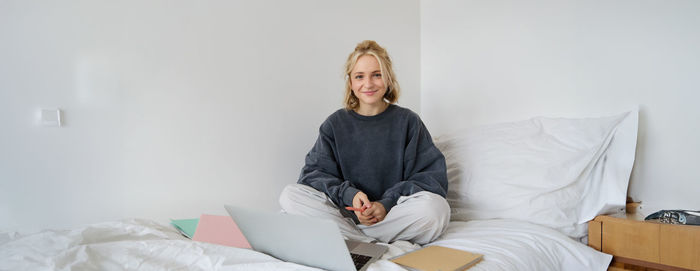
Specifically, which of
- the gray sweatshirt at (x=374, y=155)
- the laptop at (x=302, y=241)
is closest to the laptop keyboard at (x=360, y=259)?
the laptop at (x=302, y=241)

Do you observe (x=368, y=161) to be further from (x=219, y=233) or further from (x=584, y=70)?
(x=584, y=70)

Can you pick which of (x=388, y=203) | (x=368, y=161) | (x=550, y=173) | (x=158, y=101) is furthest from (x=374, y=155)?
(x=158, y=101)

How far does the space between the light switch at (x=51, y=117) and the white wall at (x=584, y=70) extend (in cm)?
160

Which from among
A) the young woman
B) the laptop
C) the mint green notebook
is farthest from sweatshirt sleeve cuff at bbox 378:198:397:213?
the mint green notebook

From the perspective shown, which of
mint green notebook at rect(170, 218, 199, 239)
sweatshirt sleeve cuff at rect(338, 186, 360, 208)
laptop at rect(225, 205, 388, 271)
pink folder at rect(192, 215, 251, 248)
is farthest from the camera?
sweatshirt sleeve cuff at rect(338, 186, 360, 208)

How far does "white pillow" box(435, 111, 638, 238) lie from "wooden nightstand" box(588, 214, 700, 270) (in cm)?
5

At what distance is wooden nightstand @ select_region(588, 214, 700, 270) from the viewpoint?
1181 mm

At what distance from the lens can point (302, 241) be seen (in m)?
0.89

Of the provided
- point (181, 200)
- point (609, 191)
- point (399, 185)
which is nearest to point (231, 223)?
point (181, 200)

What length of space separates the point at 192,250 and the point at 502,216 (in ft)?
3.21

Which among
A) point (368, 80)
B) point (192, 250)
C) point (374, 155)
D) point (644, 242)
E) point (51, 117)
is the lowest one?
point (644, 242)

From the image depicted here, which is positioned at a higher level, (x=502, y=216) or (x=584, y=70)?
(x=584, y=70)

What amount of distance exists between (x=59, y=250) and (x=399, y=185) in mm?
875

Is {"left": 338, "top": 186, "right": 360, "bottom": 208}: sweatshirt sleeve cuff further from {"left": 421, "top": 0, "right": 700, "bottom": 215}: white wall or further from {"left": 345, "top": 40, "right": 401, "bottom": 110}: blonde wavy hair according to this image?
{"left": 421, "top": 0, "right": 700, "bottom": 215}: white wall
